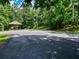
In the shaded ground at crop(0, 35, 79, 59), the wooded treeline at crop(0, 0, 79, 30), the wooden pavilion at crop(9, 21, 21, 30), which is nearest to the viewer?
the wooded treeline at crop(0, 0, 79, 30)

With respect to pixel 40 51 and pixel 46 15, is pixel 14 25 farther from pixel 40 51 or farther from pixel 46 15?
pixel 40 51

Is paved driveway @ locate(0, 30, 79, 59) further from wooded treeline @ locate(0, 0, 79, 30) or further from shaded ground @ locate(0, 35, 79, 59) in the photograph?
wooded treeline @ locate(0, 0, 79, 30)

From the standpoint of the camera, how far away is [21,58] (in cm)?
1263

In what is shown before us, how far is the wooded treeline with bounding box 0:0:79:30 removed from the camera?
11.4 m

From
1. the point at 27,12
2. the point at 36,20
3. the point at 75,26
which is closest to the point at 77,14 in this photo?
the point at 75,26

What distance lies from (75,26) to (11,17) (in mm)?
40419

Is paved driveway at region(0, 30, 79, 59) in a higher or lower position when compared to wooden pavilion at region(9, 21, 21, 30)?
higher

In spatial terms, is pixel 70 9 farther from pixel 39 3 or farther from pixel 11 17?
pixel 39 3

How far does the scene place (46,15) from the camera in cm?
6750

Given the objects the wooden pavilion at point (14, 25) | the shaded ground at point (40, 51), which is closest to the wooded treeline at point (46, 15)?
the wooden pavilion at point (14, 25)

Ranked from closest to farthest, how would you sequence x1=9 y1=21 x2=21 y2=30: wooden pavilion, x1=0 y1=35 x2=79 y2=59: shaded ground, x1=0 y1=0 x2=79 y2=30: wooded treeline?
x1=0 y1=0 x2=79 y2=30: wooded treeline → x1=0 y1=35 x2=79 y2=59: shaded ground → x1=9 y1=21 x2=21 y2=30: wooden pavilion

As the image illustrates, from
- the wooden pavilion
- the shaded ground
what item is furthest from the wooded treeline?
the shaded ground

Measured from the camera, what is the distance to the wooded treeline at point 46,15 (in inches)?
448

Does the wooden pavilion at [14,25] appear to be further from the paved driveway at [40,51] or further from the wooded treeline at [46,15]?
the paved driveway at [40,51]
